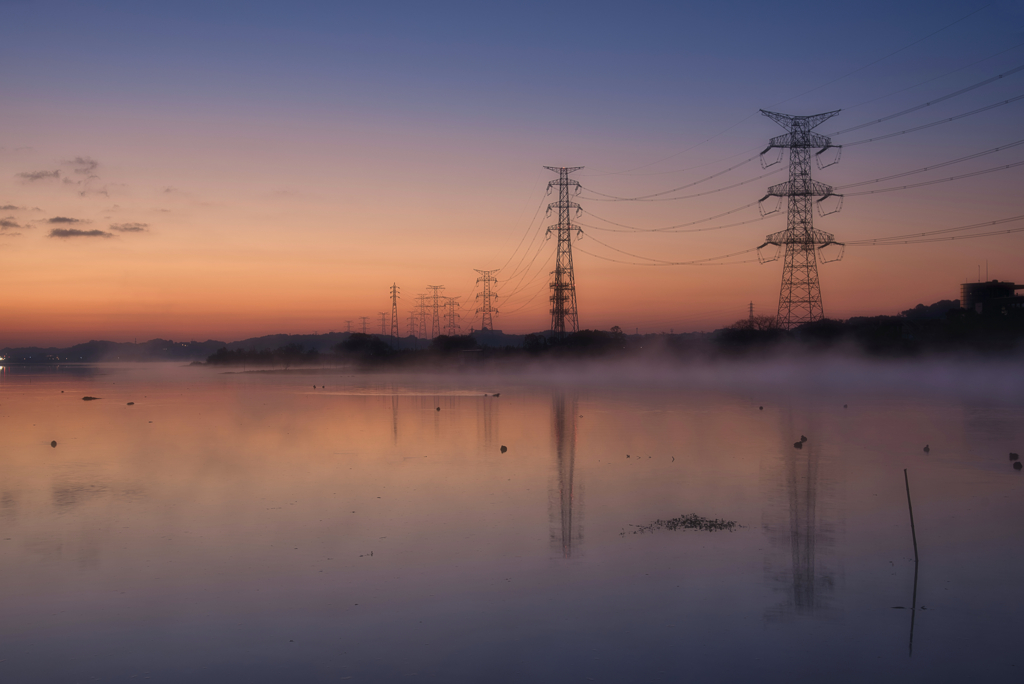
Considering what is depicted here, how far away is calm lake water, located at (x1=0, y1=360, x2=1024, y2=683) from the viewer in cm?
1048

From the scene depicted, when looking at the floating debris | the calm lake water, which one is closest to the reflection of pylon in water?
the calm lake water

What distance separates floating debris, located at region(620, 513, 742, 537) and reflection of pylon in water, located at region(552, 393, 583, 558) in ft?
4.25

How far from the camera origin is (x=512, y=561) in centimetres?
1492

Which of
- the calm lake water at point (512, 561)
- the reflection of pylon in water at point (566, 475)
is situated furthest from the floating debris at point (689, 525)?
the reflection of pylon in water at point (566, 475)

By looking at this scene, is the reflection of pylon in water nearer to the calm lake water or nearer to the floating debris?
the calm lake water

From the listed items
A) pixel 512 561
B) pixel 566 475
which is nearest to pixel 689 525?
pixel 512 561

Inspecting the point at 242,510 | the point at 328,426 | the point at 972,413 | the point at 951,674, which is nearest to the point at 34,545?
the point at 242,510

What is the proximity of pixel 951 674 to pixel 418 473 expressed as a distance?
1792 centimetres

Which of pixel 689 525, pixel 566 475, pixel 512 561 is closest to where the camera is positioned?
pixel 512 561

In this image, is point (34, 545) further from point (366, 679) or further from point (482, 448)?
point (482, 448)

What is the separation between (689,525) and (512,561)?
5015 mm

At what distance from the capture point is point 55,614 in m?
12.1

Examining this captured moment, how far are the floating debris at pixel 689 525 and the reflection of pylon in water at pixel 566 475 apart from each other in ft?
4.25

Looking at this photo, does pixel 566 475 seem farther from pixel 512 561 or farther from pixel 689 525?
pixel 512 561
